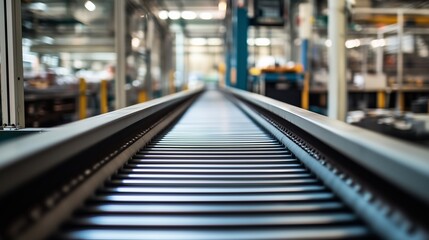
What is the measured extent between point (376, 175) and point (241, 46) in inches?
346

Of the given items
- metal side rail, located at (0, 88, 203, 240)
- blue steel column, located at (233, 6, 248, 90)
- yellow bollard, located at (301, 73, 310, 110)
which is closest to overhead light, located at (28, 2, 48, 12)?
blue steel column, located at (233, 6, 248, 90)

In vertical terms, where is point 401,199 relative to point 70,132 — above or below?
below

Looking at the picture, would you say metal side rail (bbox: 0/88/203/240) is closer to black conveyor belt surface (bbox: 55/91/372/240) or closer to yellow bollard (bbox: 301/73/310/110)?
black conveyor belt surface (bbox: 55/91/372/240)

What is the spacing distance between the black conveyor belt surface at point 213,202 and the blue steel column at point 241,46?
7.25m

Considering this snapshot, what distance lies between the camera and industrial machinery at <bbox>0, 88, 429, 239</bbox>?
1125mm

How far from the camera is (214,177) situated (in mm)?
2094

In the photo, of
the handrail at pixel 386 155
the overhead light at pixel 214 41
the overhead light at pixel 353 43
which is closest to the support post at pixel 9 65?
the handrail at pixel 386 155

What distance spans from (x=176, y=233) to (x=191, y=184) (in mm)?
632

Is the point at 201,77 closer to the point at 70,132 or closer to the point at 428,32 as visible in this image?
the point at 428,32

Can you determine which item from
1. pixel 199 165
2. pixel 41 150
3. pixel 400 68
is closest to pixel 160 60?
pixel 400 68

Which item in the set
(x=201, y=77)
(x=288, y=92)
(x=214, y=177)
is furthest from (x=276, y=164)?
(x=201, y=77)

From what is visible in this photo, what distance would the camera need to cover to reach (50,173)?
4.37 ft

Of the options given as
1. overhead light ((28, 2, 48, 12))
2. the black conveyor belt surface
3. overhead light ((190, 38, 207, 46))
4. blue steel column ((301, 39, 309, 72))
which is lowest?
the black conveyor belt surface

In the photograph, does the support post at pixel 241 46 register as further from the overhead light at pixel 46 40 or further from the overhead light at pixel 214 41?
the overhead light at pixel 214 41
